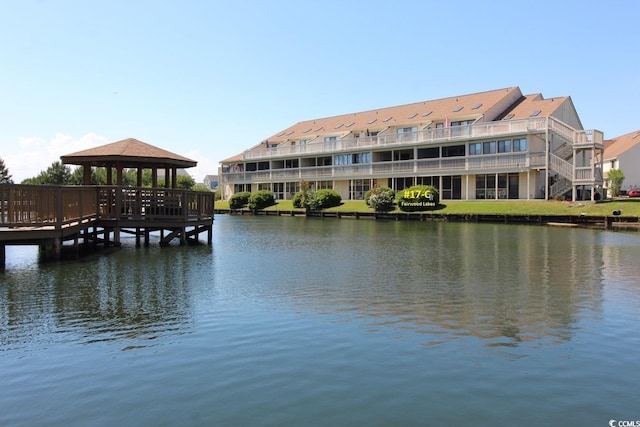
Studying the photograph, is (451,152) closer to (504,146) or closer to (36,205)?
(504,146)

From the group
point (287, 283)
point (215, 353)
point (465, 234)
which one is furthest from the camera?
point (465, 234)

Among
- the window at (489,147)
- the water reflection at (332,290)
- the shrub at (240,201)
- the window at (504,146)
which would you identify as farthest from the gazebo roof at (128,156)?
the shrub at (240,201)

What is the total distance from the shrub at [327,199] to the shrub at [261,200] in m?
9.10

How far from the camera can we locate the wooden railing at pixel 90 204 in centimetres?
1630

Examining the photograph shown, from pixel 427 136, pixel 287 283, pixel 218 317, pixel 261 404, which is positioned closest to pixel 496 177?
pixel 427 136

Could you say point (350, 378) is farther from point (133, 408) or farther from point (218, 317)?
point (218, 317)

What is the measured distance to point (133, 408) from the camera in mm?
6008

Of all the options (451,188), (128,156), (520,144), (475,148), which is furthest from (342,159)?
(128,156)

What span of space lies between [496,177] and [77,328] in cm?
4543

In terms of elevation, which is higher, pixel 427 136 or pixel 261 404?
pixel 427 136

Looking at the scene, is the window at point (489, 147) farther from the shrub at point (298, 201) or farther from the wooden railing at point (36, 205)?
the wooden railing at point (36, 205)

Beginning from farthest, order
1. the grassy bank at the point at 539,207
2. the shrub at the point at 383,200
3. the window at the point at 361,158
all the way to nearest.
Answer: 1. the window at the point at 361,158
2. the shrub at the point at 383,200
3. the grassy bank at the point at 539,207

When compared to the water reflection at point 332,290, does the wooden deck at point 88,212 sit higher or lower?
higher

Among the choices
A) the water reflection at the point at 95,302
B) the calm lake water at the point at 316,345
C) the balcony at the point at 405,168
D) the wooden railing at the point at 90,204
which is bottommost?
the calm lake water at the point at 316,345
